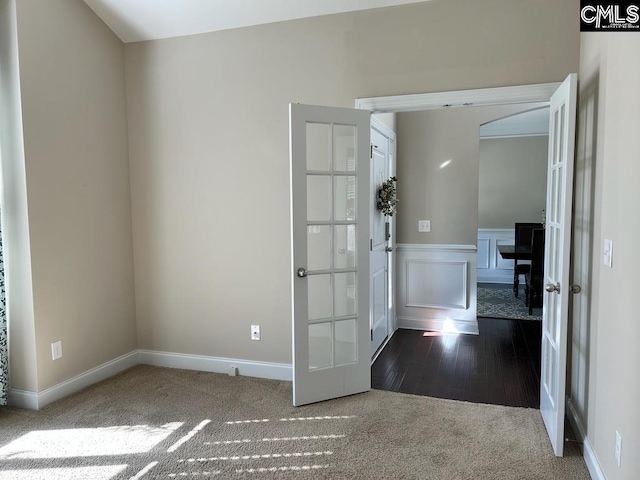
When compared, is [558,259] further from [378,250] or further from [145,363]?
[145,363]

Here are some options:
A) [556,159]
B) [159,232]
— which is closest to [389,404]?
[556,159]

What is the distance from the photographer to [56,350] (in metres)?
3.27

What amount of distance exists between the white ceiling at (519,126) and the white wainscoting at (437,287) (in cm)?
239

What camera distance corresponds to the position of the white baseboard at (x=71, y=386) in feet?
10.3

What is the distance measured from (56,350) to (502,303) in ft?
17.6

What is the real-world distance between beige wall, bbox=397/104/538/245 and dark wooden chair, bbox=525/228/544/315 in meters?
0.86

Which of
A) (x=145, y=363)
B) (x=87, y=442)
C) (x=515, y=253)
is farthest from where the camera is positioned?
(x=515, y=253)

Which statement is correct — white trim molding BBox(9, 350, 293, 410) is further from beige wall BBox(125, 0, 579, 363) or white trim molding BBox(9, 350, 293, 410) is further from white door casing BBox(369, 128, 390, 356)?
white door casing BBox(369, 128, 390, 356)

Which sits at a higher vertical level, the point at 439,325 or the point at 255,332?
the point at 255,332

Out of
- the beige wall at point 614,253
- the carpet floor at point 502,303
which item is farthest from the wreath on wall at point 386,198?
the carpet floor at point 502,303

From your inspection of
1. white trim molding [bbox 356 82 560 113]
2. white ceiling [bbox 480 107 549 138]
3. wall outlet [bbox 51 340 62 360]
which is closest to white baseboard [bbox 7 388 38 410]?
wall outlet [bbox 51 340 62 360]

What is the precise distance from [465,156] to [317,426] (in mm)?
3324

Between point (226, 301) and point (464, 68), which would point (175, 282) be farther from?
point (464, 68)

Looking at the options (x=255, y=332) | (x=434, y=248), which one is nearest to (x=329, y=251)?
(x=255, y=332)
